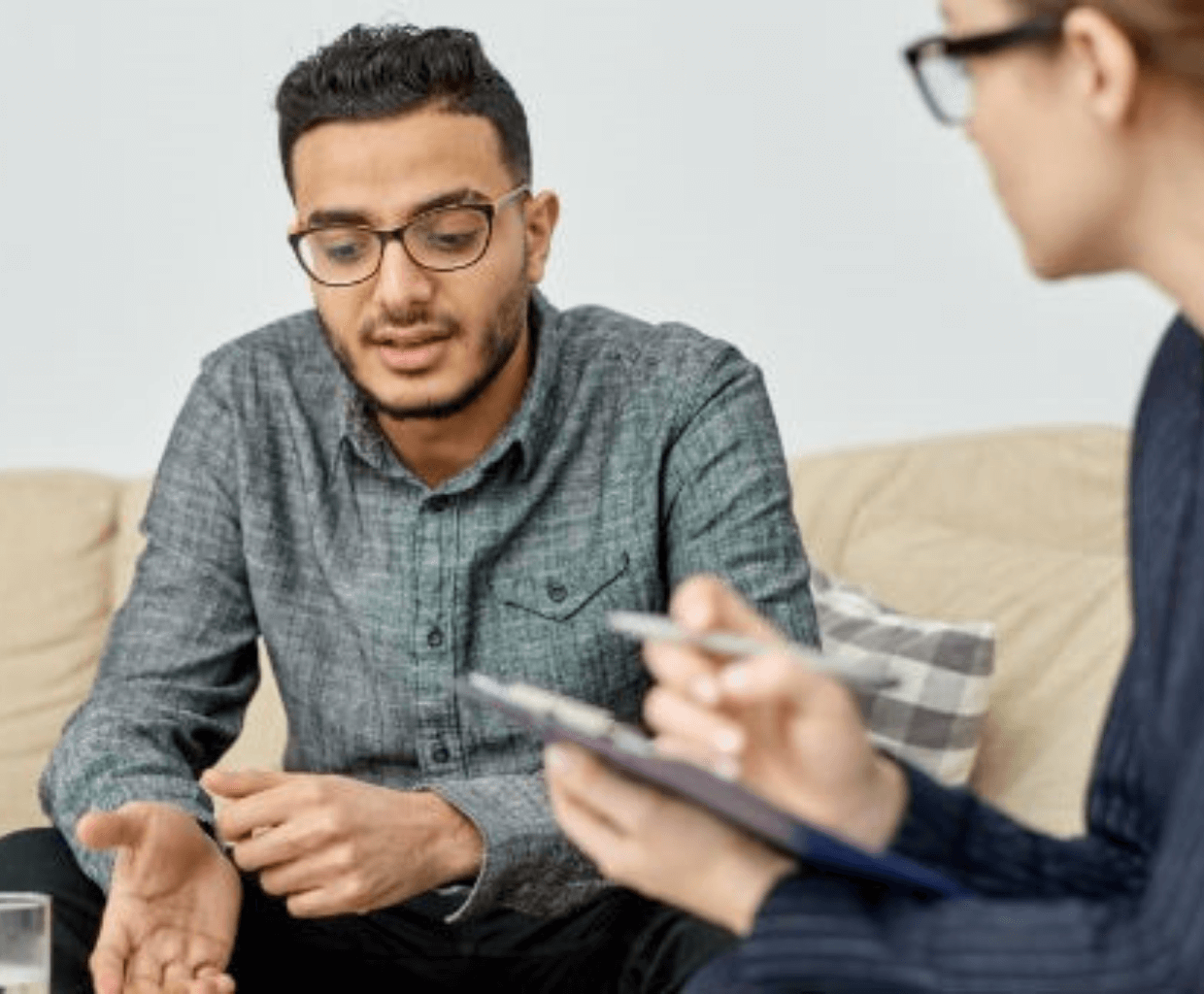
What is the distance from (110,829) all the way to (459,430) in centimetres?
50

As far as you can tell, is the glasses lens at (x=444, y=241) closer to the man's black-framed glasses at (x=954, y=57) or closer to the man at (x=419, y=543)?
the man at (x=419, y=543)

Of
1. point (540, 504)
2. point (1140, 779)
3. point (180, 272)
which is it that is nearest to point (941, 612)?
point (540, 504)

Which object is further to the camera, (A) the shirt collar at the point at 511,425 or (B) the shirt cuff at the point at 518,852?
(A) the shirt collar at the point at 511,425

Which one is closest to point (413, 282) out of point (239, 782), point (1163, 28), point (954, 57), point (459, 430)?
point (459, 430)

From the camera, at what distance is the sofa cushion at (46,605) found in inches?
112

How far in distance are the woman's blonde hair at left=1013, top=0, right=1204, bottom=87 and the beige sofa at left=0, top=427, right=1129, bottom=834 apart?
139 centimetres

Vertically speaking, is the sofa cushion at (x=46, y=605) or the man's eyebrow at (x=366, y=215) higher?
the man's eyebrow at (x=366, y=215)

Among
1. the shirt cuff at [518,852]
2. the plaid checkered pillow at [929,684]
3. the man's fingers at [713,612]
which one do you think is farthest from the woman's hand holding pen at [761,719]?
the plaid checkered pillow at [929,684]

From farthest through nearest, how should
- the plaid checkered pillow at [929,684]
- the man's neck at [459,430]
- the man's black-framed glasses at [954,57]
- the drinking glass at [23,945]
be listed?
the plaid checkered pillow at [929,684]
the man's neck at [459,430]
the drinking glass at [23,945]
the man's black-framed glasses at [954,57]

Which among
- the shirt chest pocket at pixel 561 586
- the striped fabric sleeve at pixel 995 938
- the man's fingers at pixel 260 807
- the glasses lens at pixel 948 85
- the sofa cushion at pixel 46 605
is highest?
the glasses lens at pixel 948 85

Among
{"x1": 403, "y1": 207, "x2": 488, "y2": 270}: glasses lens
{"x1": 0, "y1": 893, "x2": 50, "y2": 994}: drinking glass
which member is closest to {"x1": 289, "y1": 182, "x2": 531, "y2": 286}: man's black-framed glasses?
{"x1": 403, "y1": 207, "x2": 488, "y2": 270}: glasses lens

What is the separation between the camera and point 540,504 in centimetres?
208

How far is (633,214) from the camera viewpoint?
3.11m

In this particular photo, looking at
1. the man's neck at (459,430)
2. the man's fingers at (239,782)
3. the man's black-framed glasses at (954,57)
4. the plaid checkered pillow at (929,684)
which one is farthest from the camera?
the plaid checkered pillow at (929,684)
